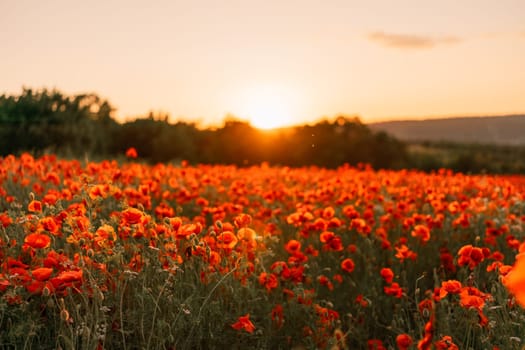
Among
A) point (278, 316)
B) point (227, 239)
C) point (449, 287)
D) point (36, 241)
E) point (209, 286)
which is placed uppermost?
point (36, 241)

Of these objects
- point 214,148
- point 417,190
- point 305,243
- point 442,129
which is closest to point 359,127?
point 214,148

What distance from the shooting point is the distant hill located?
61188 millimetres

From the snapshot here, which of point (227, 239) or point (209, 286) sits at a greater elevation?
point (227, 239)

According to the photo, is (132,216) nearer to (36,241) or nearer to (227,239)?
(36,241)

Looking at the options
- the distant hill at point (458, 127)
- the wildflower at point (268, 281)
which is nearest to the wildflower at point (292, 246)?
the wildflower at point (268, 281)

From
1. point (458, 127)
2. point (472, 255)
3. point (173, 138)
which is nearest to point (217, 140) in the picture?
point (173, 138)

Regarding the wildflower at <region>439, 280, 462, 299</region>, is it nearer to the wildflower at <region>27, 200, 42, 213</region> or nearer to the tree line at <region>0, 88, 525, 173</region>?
the wildflower at <region>27, 200, 42, 213</region>

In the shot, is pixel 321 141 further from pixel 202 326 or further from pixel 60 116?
pixel 202 326

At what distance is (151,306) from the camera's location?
3139 millimetres

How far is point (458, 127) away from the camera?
226ft

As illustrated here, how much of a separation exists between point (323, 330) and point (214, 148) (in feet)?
56.3

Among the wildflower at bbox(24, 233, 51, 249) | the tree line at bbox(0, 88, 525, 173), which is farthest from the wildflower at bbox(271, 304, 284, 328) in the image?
the tree line at bbox(0, 88, 525, 173)

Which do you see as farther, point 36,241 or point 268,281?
point 268,281

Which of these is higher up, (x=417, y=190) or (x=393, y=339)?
(x=417, y=190)
